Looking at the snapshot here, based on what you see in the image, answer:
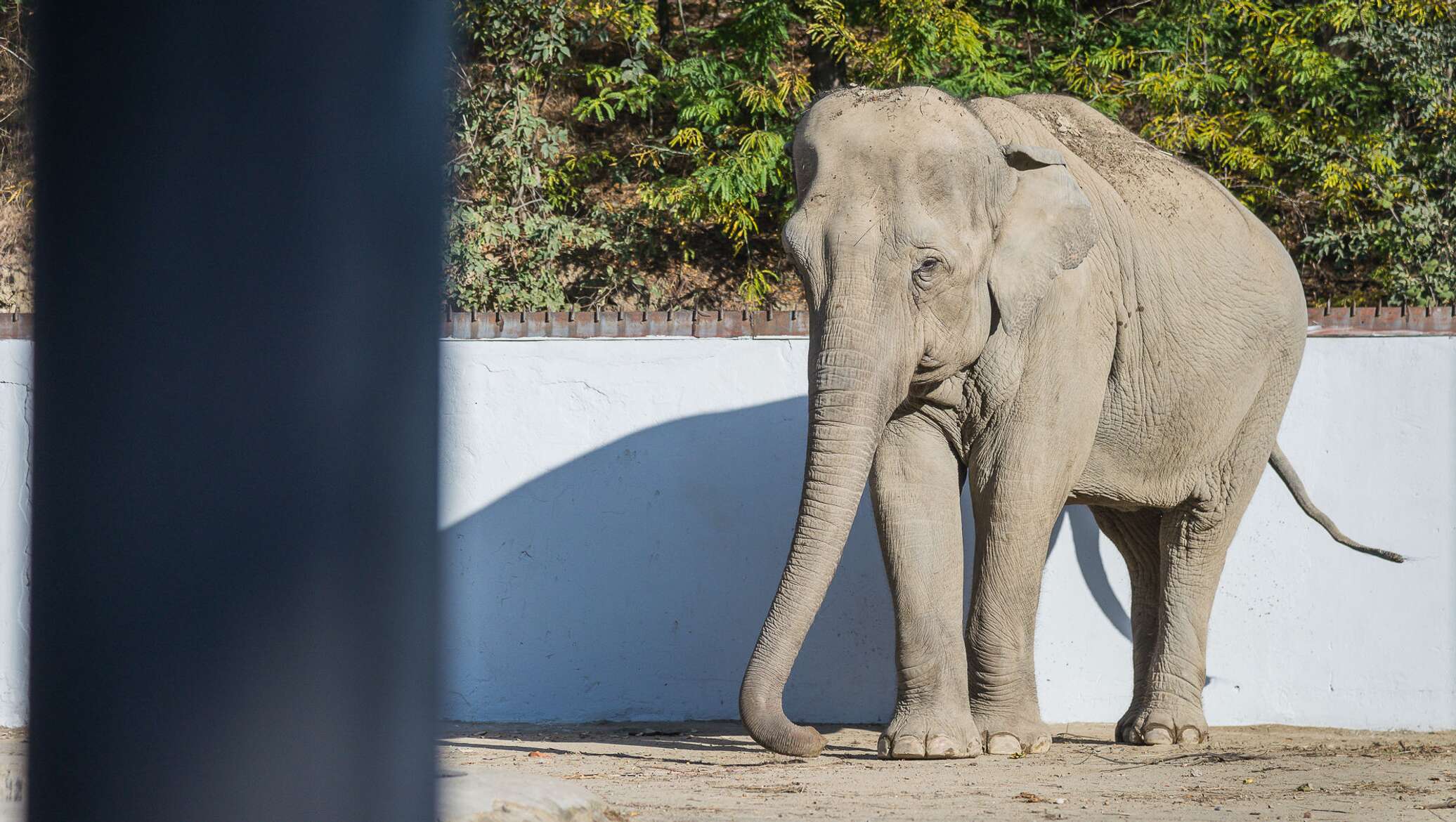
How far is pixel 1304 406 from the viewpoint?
731 cm

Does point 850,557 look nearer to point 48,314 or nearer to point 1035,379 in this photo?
point 1035,379

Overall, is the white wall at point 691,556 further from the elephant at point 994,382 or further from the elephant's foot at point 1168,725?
the elephant's foot at point 1168,725

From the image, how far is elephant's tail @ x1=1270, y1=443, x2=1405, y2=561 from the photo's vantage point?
6941 mm


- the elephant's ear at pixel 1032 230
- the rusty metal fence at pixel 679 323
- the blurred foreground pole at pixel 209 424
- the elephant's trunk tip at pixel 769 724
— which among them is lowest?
the elephant's trunk tip at pixel 769 724

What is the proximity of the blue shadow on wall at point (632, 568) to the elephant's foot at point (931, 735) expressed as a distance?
72.6 inches

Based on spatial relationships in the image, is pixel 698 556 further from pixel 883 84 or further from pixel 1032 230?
pixel 883 84

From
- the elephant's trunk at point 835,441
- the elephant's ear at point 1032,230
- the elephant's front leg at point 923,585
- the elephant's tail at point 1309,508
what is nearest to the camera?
the elephant's trunk at point 835,441

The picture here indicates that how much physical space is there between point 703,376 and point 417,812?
649 cm

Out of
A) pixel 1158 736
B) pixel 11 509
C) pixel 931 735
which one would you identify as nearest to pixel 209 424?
pixel 931 735

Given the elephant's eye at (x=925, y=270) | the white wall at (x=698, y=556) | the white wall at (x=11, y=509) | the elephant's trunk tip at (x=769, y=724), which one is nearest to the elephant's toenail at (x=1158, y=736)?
the white wall at (x=698, y=556)

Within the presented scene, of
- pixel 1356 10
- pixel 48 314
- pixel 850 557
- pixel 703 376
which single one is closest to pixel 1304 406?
pixel 850 557

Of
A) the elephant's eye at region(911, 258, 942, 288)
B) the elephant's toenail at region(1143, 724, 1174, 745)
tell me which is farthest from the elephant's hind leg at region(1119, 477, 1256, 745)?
the elephant's eye at region(911, 258, 942, 288)

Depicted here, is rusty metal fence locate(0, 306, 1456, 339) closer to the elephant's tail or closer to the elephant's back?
the elephant's back

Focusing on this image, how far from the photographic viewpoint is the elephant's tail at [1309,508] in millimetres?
6941
